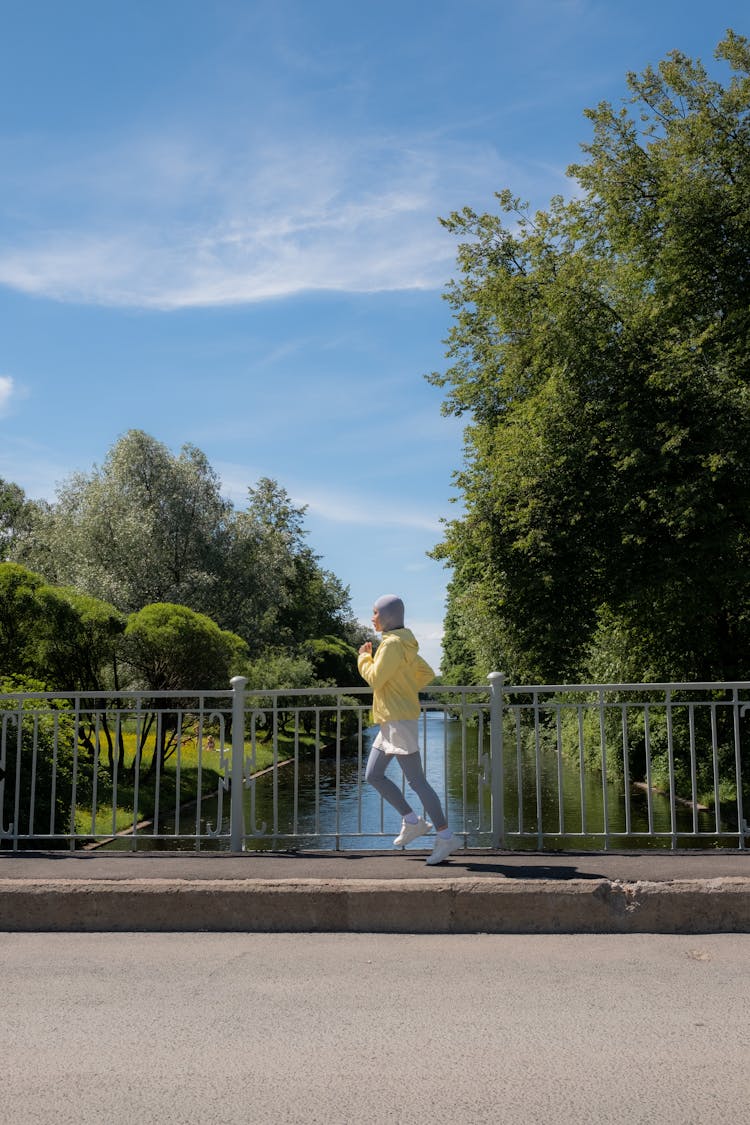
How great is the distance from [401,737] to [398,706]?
0.20 meters

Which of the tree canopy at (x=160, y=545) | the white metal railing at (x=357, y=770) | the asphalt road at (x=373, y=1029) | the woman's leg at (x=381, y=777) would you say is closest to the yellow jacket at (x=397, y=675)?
the woman's leg at (x=381, y=777)

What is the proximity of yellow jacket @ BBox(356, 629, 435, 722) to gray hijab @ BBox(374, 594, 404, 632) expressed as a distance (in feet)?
0.18

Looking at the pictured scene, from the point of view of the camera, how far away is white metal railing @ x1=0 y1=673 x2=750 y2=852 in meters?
7.07

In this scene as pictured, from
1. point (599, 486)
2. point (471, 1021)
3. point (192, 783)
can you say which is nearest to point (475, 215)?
point (599, 486)

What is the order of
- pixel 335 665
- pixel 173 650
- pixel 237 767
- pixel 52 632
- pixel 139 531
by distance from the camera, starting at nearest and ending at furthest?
pixel 237 767
pixel 52 632
pixel 173 650
pixel 139 531
pixel 335 665

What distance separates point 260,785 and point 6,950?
1157 inches

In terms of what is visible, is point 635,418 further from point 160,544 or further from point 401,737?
point 160,544

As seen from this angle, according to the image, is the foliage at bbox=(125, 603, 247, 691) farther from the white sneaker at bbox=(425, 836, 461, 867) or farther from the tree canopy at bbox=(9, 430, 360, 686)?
the white sneaker at bbox=(425, 836, 461, 867)

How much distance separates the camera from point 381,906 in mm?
5445

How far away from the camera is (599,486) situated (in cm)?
1889

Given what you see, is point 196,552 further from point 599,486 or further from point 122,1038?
point 122,1038

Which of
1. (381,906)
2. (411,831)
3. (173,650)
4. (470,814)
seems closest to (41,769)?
(470,814)

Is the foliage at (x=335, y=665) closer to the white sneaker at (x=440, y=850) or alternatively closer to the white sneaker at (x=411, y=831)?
the white sneaker at (x=411, y=831)

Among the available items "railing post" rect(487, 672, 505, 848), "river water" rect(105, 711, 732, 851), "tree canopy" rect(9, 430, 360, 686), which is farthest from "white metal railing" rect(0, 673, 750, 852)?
"tree canopy" rect(9, 430, 360, 686)
